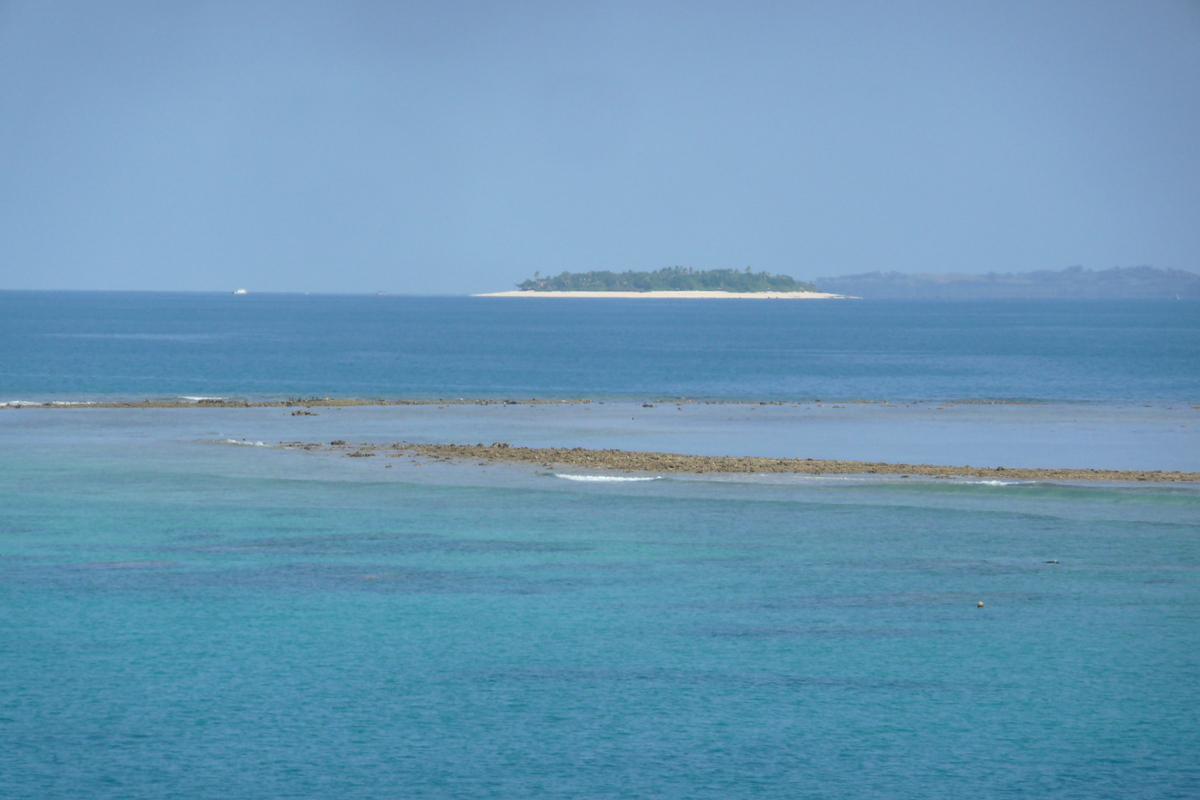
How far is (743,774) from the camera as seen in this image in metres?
13.6

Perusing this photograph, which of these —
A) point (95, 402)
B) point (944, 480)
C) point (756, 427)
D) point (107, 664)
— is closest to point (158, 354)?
point (95, 402)

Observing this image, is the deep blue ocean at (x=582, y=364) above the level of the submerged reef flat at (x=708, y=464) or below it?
above

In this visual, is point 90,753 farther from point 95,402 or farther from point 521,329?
point 521,329

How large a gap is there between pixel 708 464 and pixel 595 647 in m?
19.0

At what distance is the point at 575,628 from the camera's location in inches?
760

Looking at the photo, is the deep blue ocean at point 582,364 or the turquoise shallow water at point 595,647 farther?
the deep blue ocean at point 582,364

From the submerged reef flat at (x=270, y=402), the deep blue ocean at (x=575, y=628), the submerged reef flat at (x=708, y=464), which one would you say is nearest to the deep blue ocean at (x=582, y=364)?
the submerged reef flat at (x=270, y=402)

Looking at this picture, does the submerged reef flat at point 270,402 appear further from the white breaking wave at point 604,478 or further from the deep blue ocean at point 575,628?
the white breaking wave at point 604,478

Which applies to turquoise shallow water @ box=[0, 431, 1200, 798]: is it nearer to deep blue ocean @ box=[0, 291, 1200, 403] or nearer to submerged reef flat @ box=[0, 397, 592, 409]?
submerged reef flat @ box=[0, 397, 592, 409]

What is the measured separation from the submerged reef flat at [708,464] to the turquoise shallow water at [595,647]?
4.16 meters

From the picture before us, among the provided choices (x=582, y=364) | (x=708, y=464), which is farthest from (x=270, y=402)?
(x=582, y=364)

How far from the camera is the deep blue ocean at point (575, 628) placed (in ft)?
45.5

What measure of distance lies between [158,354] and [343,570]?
79.3 meters

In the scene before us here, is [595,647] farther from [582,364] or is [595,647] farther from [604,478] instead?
[582,364]
